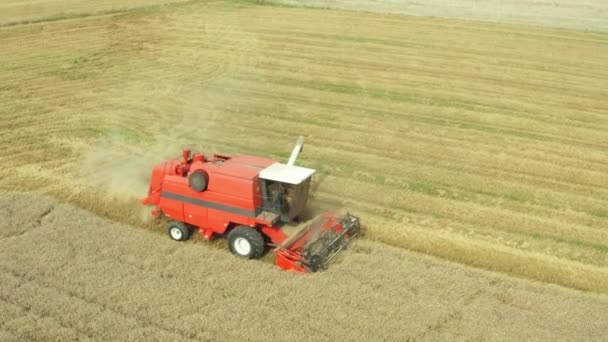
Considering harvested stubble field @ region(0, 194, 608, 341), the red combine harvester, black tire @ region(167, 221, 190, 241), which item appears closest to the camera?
harvested stubble field @ region(0, 194, 608, 341)

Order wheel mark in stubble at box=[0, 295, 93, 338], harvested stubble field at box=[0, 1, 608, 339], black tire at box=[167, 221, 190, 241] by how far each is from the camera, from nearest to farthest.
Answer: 1. wheel mark in stubble at box=[0, 295, 93, 338]
2. harvested stubble field at box=[0, 1, 608, 339]
3. black tire at box=[167, 221, 190, 241]

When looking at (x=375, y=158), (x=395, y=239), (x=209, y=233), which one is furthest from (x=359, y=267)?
(x=375, y=158)

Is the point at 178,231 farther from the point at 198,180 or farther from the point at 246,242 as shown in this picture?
the point at 246,242

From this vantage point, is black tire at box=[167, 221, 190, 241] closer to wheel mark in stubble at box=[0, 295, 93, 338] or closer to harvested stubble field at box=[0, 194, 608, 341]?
harvested stubble field at box=[0, 194, 608, 341]

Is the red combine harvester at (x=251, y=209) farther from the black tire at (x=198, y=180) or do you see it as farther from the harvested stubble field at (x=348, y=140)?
the harvested stubble field at (x=348, y=140)

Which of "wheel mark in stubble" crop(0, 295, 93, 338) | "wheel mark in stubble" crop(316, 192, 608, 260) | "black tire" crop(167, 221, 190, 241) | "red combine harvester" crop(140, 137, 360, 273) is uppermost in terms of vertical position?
"red combine harvester" crop(140, 137, 360, 273)

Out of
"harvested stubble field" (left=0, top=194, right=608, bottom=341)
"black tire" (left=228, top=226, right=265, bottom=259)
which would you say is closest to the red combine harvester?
"black tire" (left=228, top=226, right=265, bottom=259)

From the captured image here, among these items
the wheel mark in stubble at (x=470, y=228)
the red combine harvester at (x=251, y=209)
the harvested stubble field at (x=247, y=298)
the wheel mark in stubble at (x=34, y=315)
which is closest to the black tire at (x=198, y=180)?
the red combine harvester at (x=251, y=209)
